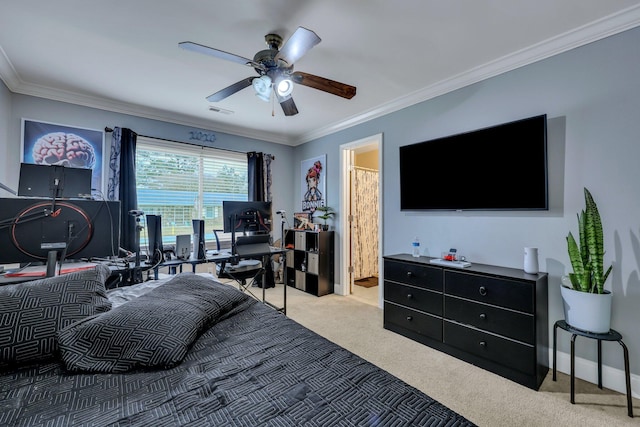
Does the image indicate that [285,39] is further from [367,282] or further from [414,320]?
[367,282]

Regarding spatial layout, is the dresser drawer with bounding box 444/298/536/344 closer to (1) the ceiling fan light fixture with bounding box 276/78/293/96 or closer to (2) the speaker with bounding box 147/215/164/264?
(1) the ceiling fan light fixture with bounding box 276/78/293/96

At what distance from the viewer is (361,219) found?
483 centimetres

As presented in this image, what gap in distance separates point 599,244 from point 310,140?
12.8 feet

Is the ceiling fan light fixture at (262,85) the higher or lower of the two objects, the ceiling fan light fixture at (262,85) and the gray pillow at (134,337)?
the higher

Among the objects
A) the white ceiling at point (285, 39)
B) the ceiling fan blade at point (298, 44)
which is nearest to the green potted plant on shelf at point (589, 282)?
the white ceiling at point (285, 39)

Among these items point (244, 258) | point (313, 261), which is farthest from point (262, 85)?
point (313, 261)

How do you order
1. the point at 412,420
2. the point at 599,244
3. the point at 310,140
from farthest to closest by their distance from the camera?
the point at 310,140, the point at 599,244, the point at 412,420

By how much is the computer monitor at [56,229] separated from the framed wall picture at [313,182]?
314 cm

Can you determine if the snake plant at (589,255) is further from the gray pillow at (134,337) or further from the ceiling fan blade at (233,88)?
the ceiling fan blade at (233,88)

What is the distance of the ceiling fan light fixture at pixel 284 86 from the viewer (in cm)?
211

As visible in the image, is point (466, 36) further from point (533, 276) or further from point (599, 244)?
point (533, 276)

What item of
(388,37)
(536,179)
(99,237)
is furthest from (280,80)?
(536,179)

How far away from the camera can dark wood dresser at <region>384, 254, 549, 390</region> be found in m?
2.00

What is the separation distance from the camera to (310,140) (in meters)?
4.82
